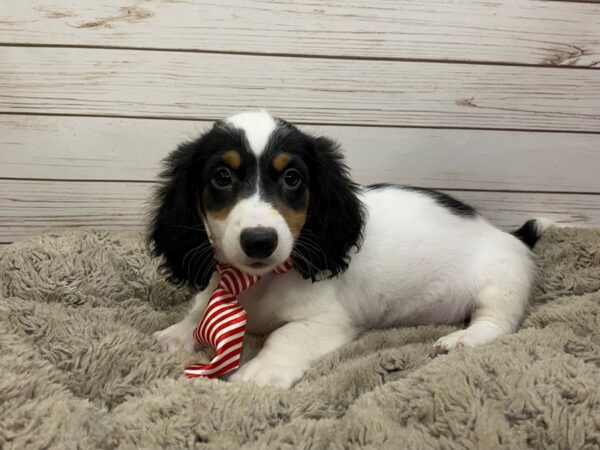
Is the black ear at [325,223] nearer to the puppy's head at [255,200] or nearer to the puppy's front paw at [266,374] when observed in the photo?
the puppy's head at [255,200]

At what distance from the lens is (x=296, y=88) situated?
2.16 m

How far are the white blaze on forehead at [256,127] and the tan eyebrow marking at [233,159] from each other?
0.14 ft

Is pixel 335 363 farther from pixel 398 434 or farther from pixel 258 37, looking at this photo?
pixel 258 37

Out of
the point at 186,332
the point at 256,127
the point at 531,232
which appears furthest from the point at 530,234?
the point at 186,332

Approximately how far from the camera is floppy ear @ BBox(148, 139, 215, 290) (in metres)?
1.54

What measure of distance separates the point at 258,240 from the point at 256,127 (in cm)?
37

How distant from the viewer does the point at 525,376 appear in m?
1.19

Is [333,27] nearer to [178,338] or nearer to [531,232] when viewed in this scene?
[531,232]

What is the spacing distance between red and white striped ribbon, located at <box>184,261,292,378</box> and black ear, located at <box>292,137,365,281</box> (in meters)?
0.07

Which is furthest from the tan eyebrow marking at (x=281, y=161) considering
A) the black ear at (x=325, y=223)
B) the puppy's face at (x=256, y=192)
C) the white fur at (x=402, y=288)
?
the white fur at (x=402, y=288)

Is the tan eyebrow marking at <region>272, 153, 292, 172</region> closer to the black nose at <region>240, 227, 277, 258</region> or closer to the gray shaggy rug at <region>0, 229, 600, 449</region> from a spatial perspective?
the black nose at <region>240, 227, 277, 258</region>

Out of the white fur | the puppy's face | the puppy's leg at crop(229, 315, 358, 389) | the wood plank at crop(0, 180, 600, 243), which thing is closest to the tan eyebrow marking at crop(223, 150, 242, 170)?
the puppy's face

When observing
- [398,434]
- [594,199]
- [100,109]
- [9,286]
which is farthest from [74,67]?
[594,199]

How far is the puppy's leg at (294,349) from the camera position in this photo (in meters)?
1.39
